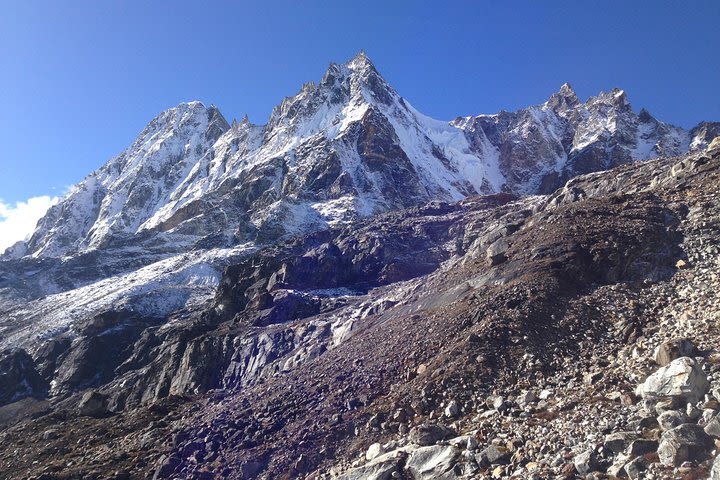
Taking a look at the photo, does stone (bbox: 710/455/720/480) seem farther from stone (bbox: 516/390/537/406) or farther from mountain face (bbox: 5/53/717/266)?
mountain face (bbox: 5/53/717/266)

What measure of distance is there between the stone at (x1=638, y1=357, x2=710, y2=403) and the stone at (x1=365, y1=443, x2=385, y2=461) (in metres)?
8.64

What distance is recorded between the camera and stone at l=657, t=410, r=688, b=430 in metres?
15.1

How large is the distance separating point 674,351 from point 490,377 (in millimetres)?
6576

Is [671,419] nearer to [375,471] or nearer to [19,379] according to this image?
[375,471]

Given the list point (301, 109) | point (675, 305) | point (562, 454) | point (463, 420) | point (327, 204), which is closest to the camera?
point (562, 454)

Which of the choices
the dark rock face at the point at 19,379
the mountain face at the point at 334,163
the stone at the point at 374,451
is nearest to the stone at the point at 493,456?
the stone at the point at 374,451

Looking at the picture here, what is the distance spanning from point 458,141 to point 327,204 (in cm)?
6454

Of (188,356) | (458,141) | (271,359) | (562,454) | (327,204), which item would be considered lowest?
(562,454)

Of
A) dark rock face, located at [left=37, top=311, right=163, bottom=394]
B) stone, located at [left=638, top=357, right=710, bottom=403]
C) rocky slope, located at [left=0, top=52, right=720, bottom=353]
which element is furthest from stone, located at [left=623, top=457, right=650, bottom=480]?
rocky slope, located at [left=0, top=52, right=720, bottom=353]

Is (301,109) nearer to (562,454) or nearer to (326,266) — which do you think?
(326,266)

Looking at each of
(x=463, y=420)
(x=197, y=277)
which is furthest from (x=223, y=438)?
(x=197, y=277)

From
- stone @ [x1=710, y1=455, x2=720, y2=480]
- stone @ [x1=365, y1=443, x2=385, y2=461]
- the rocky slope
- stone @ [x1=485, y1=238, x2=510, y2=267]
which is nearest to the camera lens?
stone @ [x1=710, y1=455, x2=720, y2=480]

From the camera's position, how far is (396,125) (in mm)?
143750

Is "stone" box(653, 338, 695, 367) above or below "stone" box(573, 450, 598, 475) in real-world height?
above
